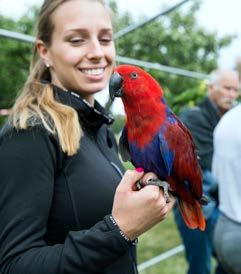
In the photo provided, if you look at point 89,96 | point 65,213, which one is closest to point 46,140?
point 65,213

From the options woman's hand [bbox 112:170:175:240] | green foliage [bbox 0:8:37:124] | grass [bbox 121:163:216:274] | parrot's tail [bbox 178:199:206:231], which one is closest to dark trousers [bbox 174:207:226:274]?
grass [bbox 121:163:216:274]

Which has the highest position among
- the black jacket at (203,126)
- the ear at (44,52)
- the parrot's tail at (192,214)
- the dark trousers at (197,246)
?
the ear at (44,52)

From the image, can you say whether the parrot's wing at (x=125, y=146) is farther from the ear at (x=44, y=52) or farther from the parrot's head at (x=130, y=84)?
the ear at (x=44, y=52)

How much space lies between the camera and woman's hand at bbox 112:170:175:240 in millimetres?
987

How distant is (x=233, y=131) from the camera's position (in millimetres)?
1820

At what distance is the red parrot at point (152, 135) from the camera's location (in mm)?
1094

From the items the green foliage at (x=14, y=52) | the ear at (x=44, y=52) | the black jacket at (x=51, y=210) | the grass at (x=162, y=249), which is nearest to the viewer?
the black jacket at (x=51, y=210)

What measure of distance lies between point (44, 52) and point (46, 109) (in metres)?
0.26

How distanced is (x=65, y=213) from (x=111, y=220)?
0.12 m

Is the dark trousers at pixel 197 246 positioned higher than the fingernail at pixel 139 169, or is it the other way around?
the fingernail at pixel 139 169

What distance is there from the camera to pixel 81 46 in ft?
4.05

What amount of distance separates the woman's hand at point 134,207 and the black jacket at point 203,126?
1851mm

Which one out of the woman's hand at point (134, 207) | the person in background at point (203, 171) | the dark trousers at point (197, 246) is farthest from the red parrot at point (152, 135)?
the dark trousers at point (197, 246)

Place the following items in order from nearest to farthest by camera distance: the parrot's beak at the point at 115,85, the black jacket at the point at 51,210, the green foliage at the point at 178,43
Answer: the black jacket at the point at 51,210 < the parrot's beak at the point at 115,85 < the green foliage at the point at 178,43
